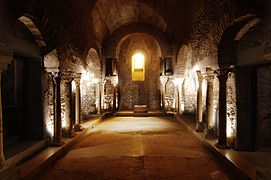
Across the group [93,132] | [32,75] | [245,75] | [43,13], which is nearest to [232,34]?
[245,75]

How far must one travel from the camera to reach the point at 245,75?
5406mm

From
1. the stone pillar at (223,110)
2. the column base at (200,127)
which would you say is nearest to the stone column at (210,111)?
the stone pillar at (223,110)

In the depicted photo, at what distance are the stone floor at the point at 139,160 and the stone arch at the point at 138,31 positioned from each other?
300 inches

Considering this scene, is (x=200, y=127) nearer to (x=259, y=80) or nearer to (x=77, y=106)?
(x=259, y=80)

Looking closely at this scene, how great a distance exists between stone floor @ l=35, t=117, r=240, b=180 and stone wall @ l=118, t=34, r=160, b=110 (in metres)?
9.07

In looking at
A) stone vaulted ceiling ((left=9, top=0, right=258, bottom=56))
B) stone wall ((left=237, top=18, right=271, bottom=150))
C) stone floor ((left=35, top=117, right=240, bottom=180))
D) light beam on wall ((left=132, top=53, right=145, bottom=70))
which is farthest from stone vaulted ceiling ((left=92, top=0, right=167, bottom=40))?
stone wall ((left=237, top=18, right=271, bottom=150))

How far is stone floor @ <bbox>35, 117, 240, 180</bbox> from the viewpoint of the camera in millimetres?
4387

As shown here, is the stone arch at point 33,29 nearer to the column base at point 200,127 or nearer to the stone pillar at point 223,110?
the stone pillar at point 223,110

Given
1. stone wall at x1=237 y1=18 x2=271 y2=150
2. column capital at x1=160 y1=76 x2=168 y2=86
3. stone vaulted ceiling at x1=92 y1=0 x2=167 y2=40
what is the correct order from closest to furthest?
stone wall at x1=237 y1=18 x2=271 y2=150 → stone vaulted ceiling at x1=92 y1=0 x2=167 y2=40 → column capital at x1=160 y1=76 x2=168 y2=86

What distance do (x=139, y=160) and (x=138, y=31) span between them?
34.8 feet

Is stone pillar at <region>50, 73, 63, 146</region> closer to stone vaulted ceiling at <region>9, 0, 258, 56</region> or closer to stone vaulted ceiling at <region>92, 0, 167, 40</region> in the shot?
stone vaulted ceiling at <region>9, 0, 258, 56</region>

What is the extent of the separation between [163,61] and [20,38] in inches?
385

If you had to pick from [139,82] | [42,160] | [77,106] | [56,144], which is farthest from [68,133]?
[139,82]

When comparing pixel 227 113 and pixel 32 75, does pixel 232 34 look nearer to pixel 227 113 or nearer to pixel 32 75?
pixel 227 113
